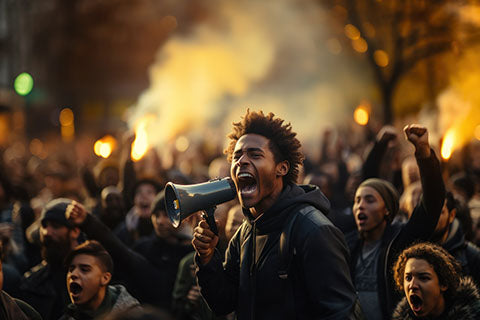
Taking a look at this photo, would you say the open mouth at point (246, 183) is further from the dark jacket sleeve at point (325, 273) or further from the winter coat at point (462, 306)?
the winter coat at point (462, 306)

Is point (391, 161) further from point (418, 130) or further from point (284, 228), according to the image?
point (284, 228)

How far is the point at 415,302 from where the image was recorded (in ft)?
14.2

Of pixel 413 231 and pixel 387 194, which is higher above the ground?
pixel 387 194

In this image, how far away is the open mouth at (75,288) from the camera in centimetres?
474

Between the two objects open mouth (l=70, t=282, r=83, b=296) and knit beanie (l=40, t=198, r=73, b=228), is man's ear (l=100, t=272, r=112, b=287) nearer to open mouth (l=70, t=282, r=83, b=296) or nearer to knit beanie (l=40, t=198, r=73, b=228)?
open mouth (l=70, t=282, r=83, b=296)

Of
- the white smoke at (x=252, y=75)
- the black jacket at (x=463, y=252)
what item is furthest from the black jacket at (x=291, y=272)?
the white smoke at (x=252, y=75)

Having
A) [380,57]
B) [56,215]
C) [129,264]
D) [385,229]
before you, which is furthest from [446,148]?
[380,57]

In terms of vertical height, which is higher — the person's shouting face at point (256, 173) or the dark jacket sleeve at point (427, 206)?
the person's shouting face at point (256, 173)

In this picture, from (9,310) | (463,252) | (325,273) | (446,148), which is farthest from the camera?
(446,148)

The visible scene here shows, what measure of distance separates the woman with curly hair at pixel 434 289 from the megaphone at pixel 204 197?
4.03ft

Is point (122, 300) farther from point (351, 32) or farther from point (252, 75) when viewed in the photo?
point (252, 75)

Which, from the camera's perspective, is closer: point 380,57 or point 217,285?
point 217,285

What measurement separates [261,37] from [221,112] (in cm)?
299

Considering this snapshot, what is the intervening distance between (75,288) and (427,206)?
2215 mm
